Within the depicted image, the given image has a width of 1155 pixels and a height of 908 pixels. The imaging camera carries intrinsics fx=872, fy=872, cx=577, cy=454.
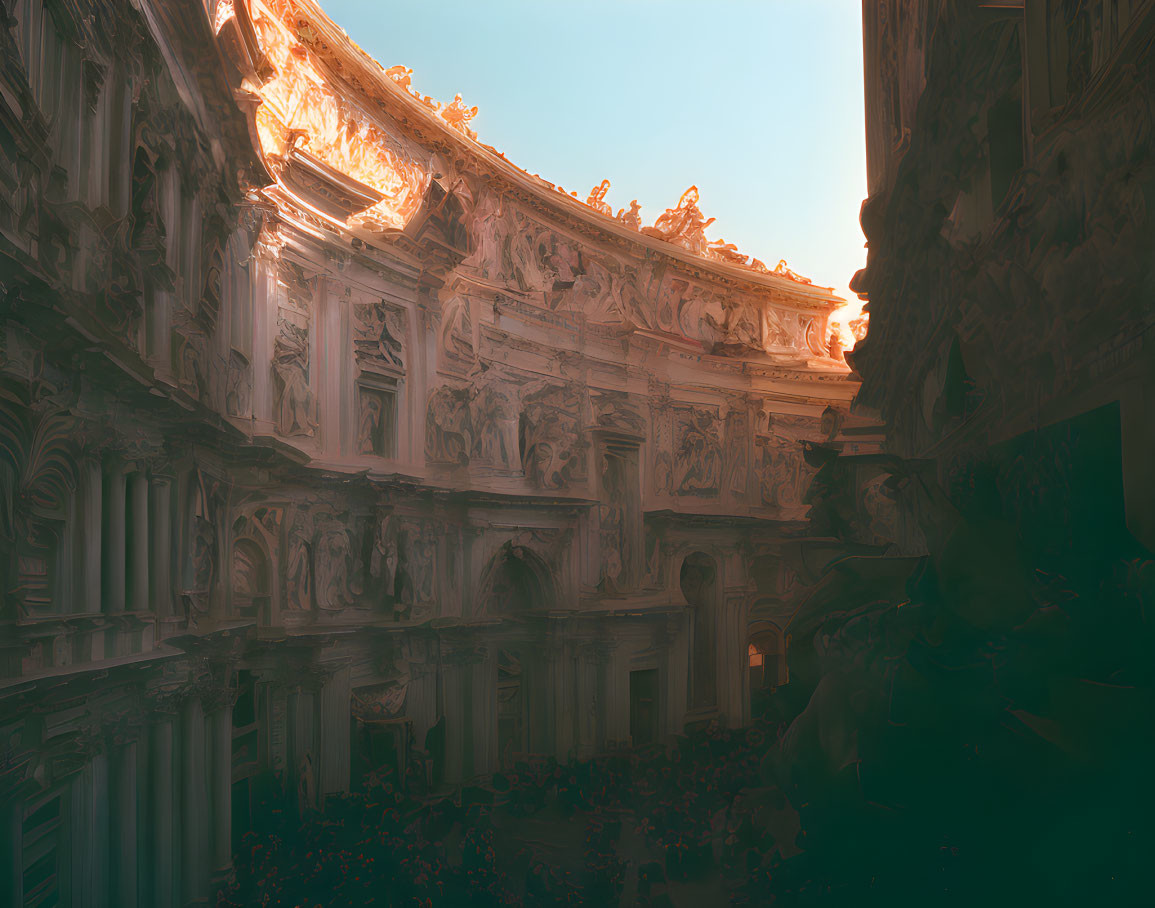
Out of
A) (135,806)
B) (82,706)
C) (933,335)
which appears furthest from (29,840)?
(933,335)

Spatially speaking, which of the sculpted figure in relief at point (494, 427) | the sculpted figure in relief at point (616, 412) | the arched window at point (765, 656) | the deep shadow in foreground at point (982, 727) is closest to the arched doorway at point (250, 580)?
the sculpted figure in relief at point (494, 427)

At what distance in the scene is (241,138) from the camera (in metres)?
12.0

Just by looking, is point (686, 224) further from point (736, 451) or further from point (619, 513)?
point (619, 513)

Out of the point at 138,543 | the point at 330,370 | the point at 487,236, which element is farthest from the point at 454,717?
the point at 487,236

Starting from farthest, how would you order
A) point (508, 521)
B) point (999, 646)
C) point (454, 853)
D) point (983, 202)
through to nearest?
point (508, 521)
point (454, 853)
point (983, 202)
point (999, 646)

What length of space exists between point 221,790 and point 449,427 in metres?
8.81

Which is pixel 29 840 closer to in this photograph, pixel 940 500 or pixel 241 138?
pixel 940 500

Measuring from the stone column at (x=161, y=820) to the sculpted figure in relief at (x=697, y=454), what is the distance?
54.9ft

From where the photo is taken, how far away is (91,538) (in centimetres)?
791

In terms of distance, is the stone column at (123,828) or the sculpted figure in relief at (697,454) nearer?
the stone column at (123,828)

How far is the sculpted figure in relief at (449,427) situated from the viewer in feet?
58.3

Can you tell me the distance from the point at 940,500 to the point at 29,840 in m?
7.39

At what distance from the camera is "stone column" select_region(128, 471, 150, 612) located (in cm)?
884

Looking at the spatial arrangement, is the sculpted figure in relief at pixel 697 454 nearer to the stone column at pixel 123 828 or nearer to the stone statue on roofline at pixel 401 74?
the stone statue on roofline at pixel 401 74
